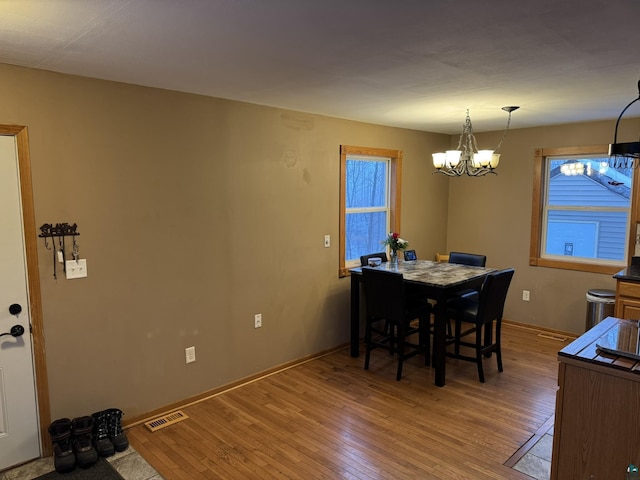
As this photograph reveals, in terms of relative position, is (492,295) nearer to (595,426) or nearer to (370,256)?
(370,256)

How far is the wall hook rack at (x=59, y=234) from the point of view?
271 centimetres

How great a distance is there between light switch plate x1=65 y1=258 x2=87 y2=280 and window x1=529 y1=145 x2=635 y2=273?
468 centimetres

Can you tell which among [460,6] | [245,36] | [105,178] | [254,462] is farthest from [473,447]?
[105,178]

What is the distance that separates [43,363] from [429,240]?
441 centimetres

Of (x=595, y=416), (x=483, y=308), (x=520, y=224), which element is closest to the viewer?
(x=595, y=416)

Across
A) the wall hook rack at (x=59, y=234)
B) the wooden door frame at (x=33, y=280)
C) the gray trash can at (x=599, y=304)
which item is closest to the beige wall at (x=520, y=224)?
the gray trash can at (x=599, y=304)

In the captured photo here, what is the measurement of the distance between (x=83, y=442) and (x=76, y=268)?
106 cm

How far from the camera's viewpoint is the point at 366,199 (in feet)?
16.5

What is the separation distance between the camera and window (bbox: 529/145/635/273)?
476cm

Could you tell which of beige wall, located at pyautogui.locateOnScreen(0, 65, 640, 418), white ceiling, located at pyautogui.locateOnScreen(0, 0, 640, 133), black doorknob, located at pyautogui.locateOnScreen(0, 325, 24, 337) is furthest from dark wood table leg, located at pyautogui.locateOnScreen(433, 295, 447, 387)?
black doorknob, located at pyautogui.locateOnScreen(0, 325, 24, 337)

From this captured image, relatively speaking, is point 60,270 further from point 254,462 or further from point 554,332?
point 554,332

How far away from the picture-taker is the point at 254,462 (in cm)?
275

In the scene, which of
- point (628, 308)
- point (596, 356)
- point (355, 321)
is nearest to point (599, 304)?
point (628, 308)

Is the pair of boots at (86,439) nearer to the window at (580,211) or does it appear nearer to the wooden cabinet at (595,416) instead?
the wooden cabinet at (595,416)
